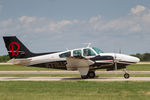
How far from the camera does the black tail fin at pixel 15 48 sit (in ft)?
80.7

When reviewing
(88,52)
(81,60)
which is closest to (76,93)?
(81,60)

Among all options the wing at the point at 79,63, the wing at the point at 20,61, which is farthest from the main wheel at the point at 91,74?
the wing at the point at 20,61

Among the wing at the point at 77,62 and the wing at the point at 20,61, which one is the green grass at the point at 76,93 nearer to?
the wing at the point at 77,62

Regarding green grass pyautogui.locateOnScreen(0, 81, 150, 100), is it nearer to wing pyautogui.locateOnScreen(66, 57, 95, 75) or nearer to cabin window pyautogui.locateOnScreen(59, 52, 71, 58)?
wing pyautogui.locateOnScreen(66, 57, 95, 75)

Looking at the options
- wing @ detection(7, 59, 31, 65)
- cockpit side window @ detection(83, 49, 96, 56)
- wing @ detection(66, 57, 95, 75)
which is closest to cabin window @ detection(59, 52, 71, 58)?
wing @ detection(66, 57, 95, 75)

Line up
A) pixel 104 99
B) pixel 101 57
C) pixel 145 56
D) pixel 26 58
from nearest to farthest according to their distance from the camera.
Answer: pixel 104 99 < pixel 101 57 < pixel 26 58 < pixel 145 56

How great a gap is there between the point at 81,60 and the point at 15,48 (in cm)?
676

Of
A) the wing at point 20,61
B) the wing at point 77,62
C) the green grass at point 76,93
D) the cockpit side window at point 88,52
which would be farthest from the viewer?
the wing at point 20,61

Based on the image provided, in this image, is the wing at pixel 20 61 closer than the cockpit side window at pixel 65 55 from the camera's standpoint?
No

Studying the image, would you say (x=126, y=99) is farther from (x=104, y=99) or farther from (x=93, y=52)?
(x=93, y=52)

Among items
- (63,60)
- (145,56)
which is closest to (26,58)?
(63,60)

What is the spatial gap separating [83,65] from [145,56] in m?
100

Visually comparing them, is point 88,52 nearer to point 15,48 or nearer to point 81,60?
point 81,60

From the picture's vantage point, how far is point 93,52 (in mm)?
22516
